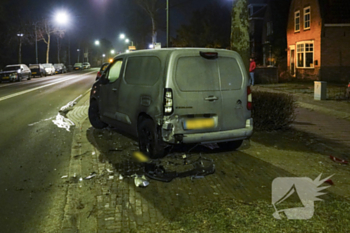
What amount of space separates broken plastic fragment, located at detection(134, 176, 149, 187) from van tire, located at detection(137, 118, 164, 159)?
94cm

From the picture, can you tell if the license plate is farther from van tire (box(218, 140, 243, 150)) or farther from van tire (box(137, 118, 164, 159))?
van tire (box(218, 140, 243, 150))

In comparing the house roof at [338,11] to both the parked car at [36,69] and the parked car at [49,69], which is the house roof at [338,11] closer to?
the parked car at [36,69]

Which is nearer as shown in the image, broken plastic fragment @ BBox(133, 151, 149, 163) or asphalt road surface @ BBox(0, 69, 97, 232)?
asphalt road surface @ BBox(0, 69, 97, 232)

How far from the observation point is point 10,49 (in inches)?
2446

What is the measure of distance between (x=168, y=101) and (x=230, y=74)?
1.30 meters

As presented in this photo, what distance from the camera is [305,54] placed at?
3209 cm

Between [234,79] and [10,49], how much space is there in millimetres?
61905

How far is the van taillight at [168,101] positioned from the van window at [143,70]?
17.6 inches

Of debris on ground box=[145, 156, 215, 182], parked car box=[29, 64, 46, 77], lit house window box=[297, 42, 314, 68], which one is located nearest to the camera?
debris on ground box=[145, 156, 215, 182]

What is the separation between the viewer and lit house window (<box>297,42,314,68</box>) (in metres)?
31.4

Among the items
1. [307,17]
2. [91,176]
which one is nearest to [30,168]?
[91,176]

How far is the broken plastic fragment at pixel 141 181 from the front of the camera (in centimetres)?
575

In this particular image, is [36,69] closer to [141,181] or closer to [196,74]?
[196,74]

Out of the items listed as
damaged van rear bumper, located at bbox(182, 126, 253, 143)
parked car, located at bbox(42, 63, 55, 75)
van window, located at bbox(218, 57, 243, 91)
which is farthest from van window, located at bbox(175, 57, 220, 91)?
parked car, located at bbox(42, 63, 55, 75)
